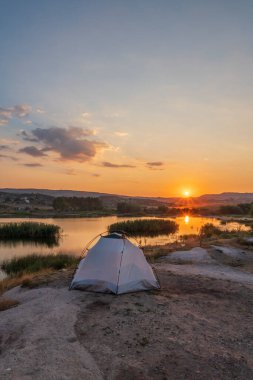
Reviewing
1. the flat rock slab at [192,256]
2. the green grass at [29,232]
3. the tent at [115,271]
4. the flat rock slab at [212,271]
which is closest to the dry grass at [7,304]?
the tent at [115,271]

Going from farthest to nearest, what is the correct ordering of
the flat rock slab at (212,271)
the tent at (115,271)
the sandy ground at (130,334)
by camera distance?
the flat rock slab at (212,271) → the tent at (115,271) → the sandy ground at (130,334)

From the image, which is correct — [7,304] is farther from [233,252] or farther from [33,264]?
[233,252]

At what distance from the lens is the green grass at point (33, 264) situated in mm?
18094

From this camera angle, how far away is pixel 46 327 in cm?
830

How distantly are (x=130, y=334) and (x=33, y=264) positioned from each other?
12.5 m

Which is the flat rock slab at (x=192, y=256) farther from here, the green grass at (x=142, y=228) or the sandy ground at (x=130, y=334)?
the green grass at (x=142, y=228)

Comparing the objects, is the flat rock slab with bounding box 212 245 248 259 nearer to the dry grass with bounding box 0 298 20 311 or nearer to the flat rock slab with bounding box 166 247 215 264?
the flat rock slab with bounding box 166 247 215 264

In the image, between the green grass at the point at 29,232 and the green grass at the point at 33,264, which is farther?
the green grass at the point at 29,232

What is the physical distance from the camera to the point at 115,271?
1172 cm

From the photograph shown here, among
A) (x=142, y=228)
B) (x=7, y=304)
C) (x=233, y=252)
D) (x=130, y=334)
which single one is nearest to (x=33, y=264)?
(x=7, y=304)

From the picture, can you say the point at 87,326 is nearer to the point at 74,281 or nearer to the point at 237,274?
the point at 74,281

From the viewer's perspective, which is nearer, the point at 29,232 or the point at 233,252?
the point at 233,252

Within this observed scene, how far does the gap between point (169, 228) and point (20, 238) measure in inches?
729

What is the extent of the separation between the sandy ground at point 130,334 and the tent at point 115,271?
0.36m
